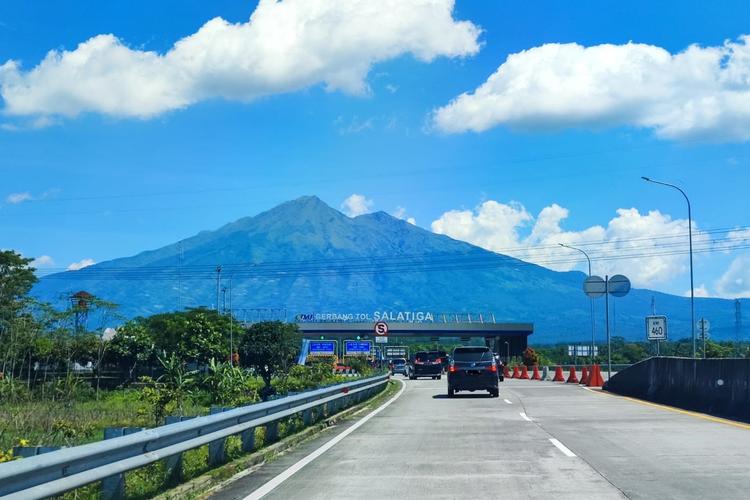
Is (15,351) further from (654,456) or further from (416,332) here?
(416,332)

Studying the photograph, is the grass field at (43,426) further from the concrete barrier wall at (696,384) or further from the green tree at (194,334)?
the green tree at (194,334)

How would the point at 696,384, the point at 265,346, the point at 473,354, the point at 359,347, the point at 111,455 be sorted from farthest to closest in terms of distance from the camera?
the point at 265,346 < the point at 359,347 < the point at 473,354 < the point at 696,384 < the point at 111,455

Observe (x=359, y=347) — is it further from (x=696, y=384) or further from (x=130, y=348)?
(x=696, y=384)

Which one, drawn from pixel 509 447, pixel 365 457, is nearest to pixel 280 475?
pixel 365 457

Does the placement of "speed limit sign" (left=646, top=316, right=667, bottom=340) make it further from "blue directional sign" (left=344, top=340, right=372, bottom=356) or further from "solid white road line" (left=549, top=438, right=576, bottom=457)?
"blue directional sign" (left=344, top=340, right=372, bottom=356)

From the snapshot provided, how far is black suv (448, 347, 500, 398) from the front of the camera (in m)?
30.1

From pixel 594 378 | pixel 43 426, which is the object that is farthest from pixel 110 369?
pixel 43 426

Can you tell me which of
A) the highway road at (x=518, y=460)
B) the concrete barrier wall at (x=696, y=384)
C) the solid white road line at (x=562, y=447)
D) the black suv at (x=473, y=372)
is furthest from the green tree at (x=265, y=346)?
the solid white road line at (x=562, y=447)

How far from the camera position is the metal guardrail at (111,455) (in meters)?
5.94

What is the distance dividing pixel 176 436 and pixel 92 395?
123ft

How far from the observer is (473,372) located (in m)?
30.1

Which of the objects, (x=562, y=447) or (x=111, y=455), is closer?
(x=111, y=455)

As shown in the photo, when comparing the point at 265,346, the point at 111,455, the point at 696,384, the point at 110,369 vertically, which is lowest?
the point at 110,369

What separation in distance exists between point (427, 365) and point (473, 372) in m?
28.7
